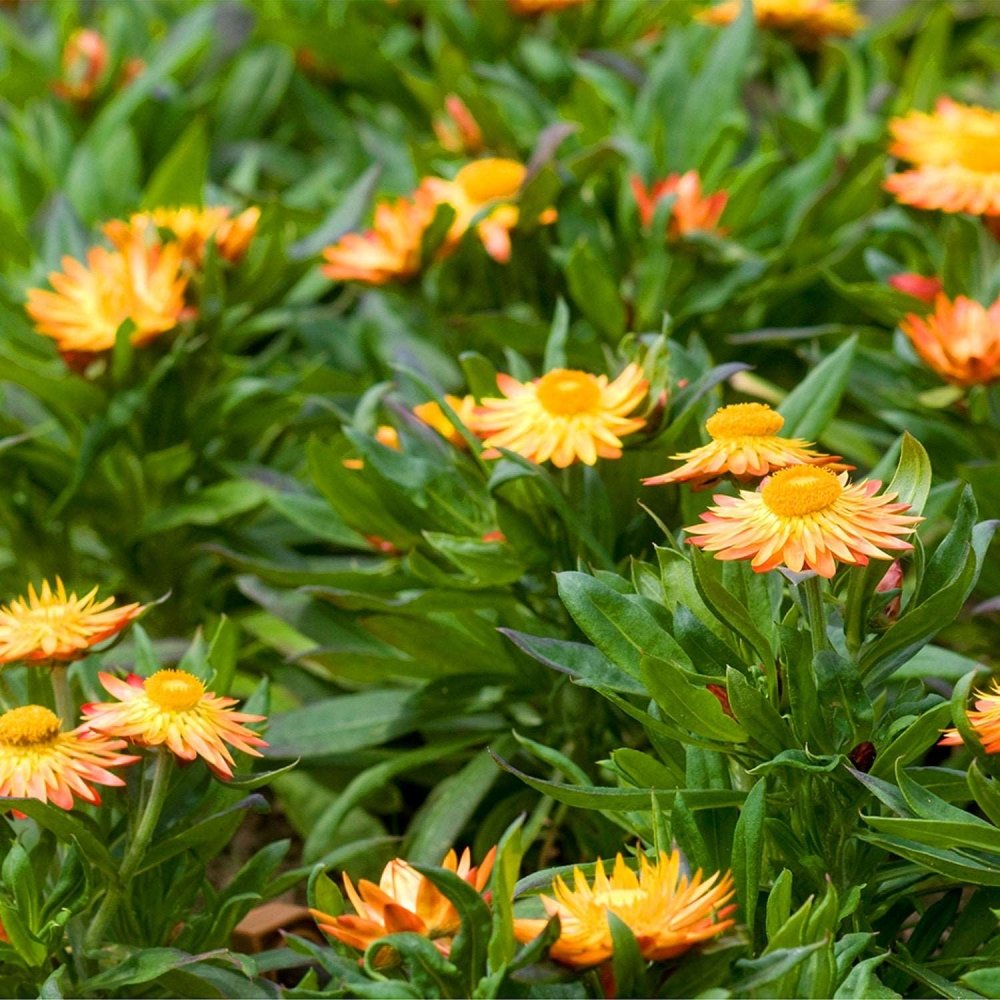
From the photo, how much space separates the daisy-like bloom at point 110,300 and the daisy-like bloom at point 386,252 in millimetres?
250

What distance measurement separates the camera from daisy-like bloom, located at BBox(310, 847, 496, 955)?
1.35 metres

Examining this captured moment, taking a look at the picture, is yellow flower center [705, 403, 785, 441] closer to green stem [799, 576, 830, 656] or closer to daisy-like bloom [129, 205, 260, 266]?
green stem [799, 576, 830, 656]

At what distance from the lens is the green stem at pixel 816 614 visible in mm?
1416

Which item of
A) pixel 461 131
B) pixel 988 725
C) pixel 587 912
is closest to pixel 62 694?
pixel 587 912

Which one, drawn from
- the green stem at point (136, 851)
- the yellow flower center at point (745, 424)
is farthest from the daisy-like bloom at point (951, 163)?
the green stem at point (136, 851)

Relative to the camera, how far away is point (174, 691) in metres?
1.52

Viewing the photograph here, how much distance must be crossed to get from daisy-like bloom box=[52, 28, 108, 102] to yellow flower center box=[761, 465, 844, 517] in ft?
8.85

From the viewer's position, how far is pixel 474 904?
130 cm

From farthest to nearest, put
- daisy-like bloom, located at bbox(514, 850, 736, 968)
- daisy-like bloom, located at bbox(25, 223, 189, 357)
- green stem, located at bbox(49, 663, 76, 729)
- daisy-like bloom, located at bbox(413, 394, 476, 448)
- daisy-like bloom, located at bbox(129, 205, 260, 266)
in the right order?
1. daisy-like bloom, located at bbox(129, 205, 260, 266)
2. daisy-like bloom, located at bbox(25, 223, 189, 357)
3. daisy-like bloom, located at bbox(413, 394, 476, 448)
4. green stem, located at bbox(49, 663, 76, 729)
5. daisy-like bloom, located at bbox(514, 850, 736, 968)

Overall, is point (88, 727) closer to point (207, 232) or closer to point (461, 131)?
point (207, 232)

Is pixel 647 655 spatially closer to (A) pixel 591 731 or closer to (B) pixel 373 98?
(A) pixel 591 731

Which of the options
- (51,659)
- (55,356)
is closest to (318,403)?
(55,356)

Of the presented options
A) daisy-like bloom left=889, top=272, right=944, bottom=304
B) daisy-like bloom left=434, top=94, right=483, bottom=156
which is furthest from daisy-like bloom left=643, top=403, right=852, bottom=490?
daisy-like bloom left=434, top=94, right=483, bottom=156

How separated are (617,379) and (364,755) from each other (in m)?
0.66
